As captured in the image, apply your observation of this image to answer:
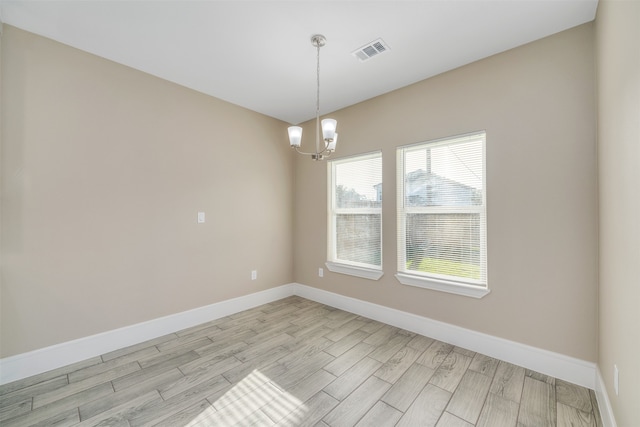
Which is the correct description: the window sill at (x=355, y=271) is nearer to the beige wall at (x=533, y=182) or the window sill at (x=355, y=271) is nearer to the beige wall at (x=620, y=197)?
the beige wall at (x=533, y=182)

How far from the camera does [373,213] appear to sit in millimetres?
3303

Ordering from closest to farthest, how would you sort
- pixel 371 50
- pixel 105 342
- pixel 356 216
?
pixel 371 50 < pixel 105 342 < pixel 356 216

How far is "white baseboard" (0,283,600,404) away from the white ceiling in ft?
8.51

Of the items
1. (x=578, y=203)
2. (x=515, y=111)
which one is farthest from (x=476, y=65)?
(x=578, y=203)

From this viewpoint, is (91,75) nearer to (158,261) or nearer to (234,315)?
(158,261)

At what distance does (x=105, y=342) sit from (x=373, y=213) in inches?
122

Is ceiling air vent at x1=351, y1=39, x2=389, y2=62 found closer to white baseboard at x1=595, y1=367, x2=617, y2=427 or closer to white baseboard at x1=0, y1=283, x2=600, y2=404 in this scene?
white baseboard at x1=0, y1=283, x2=600, y2=404

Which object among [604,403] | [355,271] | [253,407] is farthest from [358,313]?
[604,403]

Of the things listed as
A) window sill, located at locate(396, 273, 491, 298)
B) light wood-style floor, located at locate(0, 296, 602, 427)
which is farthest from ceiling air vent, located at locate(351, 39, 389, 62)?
light wood-style floor, located at locate(0, 296, 602, 427)

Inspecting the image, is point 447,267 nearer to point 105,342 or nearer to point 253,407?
point 253,407

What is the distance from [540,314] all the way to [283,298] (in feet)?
10.0

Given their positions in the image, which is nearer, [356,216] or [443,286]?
[443,286]

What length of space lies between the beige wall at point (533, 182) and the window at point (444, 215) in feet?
0.39

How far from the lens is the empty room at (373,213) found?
5.64 ft
